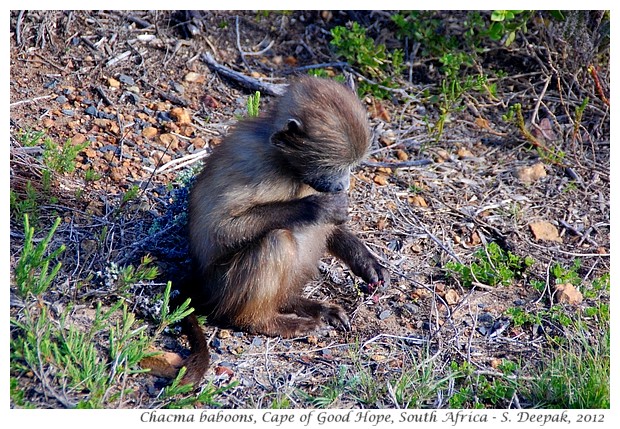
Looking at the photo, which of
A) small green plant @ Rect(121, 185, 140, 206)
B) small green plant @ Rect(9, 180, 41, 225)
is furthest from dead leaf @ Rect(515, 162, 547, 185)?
small green plant @ Rect(9, 180, 41, 225)

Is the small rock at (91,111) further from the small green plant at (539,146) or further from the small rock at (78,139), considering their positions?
the small green plant at (539,146)

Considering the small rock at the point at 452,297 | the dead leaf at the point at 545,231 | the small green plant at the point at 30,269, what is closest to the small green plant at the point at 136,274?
the small green plant at the point at 30,269

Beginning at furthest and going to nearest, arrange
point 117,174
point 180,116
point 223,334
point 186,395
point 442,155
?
point 442,155 → point 180,116 → point 117,174 → point 223,334 → point 186,395

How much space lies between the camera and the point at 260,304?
16.3 feet

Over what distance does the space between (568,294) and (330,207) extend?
1.96 m

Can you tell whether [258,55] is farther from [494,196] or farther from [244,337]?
[244,337]

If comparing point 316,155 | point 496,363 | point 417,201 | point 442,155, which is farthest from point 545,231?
point 316,155

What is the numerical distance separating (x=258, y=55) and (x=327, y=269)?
104 inches

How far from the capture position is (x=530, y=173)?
22.4ft

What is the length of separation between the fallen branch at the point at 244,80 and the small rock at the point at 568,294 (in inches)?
119

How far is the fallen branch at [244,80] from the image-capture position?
23.1 feet

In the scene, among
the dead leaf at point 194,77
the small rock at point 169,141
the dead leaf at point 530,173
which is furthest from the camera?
the dead leaf at point 194,77

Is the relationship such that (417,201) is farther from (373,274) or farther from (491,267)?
(373,274)
